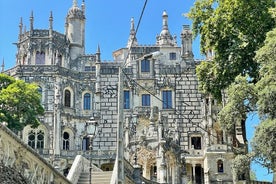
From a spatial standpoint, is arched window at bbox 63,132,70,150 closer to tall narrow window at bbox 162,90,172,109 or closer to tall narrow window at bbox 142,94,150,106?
tall narrow window at bbox 142,94,150,106

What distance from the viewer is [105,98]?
5234cm

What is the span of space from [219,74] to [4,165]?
16.7 metres

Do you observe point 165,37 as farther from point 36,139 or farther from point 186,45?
point 36,139

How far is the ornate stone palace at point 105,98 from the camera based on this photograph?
159ft

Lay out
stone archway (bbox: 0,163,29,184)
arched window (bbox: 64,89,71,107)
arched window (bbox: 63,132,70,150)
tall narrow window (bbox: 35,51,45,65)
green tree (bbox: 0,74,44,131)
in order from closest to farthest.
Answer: stone archway (bbox: 0,163,29,184), green tree (bbox: 0,74,44,131), arched window (bbox: 63,132,70,150), arched window (bbox: 64,89,71,107), tall narrow window (bbox: 35,51,45,65)

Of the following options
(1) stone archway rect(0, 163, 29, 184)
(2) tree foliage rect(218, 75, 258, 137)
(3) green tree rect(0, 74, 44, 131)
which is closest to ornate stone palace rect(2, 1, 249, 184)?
(3) green tree rect(0, 74, 44, 131)

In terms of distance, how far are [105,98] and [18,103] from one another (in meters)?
10.7

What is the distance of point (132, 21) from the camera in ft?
185

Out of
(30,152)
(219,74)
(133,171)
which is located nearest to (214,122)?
(219,74)

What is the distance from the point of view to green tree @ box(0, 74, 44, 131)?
42812mm

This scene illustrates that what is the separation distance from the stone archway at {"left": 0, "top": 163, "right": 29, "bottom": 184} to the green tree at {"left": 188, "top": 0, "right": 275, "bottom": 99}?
15.3m

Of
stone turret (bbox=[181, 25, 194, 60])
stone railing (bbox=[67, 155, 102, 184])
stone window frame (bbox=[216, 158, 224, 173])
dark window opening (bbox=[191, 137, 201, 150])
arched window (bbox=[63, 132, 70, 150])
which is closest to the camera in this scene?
stone railing (bbox=[67, 155, 102, 184])

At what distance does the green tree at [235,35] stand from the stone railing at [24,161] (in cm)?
1254

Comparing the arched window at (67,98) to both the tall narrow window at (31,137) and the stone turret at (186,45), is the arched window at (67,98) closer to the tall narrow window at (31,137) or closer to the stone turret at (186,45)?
the tall narrow window at (31,137)
